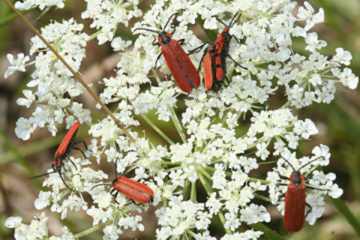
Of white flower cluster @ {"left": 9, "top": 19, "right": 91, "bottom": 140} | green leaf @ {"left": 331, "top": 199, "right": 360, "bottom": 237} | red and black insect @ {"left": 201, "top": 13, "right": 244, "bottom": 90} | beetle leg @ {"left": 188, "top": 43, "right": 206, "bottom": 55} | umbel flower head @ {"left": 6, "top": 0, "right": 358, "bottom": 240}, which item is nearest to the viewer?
umbel flower head @ {"left": 6, "top": 0, "right": 358, "bottom": 240}

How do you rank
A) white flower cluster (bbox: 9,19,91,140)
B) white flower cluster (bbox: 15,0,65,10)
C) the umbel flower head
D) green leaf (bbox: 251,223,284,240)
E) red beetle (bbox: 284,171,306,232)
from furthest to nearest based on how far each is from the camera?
1. white flower cluster (bbox: 15,0,65,10)
2. white flower cluster (bbox: 9,19,91,140)
3. the umbel flower head
4. green leaf (bbox: 251,223,284,240)
5. red beetle (bbox: 284,171,306,232)

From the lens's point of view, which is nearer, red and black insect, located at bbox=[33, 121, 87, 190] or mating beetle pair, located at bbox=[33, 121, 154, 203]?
mating beetle pair, located at bbox=[33, 121, 154, 203]

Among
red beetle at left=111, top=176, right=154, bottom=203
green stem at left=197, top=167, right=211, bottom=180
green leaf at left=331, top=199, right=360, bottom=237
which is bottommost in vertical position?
green leaf at left=331, top=199, right=360, bottom=237

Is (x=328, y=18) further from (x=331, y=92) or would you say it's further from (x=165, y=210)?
(x=165, y=210)

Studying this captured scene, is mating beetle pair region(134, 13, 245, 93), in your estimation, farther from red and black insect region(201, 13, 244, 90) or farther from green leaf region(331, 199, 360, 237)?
green leaf region(331, 199, 360, 237)

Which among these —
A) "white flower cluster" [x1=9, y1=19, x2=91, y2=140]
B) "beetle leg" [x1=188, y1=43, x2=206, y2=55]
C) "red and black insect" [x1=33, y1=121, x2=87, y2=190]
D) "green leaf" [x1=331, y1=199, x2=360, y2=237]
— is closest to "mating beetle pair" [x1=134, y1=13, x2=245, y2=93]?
"beetle leg" [x1=188, y1=43, x2=206, y2=55]

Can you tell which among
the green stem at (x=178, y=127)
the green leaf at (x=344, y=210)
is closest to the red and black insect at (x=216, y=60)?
the green stem at (x=178, y=127)

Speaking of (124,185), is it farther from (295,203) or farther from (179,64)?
(295,203)
